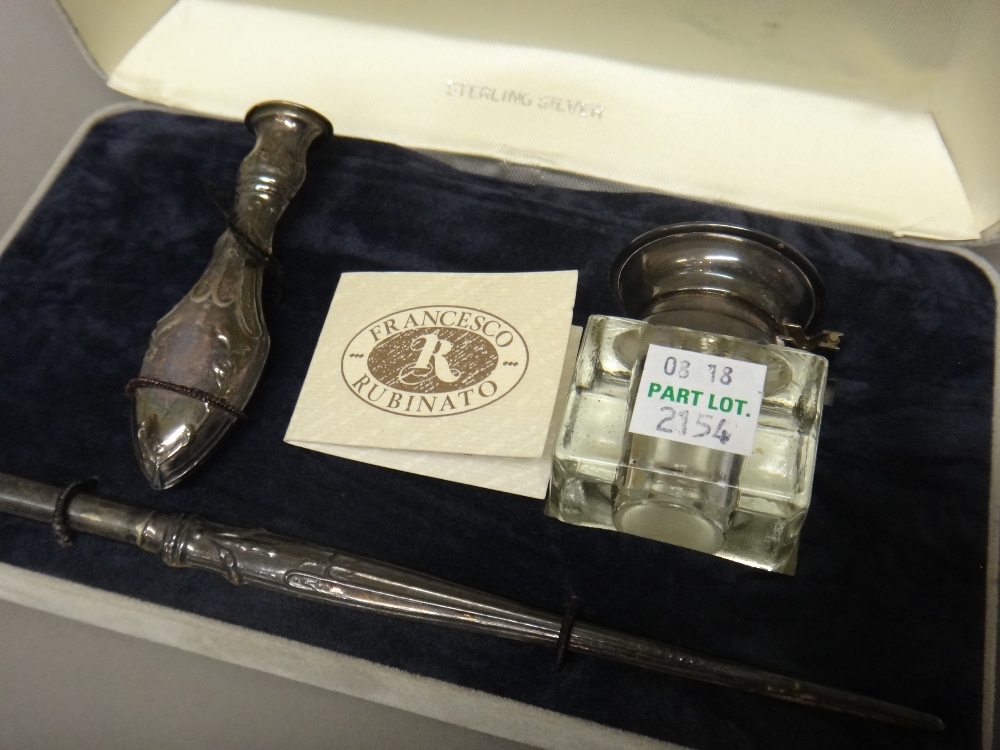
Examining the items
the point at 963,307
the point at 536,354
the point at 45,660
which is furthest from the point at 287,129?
the point at 963,307

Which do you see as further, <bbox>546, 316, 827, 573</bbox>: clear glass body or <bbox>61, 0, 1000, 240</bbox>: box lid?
<bbox>61, 0, 1000, 240</bbox>: box lid

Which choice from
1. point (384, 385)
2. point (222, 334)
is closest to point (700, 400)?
point (384, 385)

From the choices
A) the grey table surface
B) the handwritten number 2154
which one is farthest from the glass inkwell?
the grey table surface

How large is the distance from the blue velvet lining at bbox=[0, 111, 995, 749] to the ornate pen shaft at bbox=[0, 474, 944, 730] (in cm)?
3

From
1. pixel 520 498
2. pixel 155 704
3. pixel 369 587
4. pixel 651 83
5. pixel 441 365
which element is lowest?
pixel 155 704

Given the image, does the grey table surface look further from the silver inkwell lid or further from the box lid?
the box lid

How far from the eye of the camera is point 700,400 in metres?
0.65

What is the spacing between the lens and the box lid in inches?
35.9

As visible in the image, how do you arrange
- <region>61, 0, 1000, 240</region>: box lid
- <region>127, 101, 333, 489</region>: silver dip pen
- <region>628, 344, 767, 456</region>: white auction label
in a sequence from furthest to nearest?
<region>61, 0, 1000, 240</region>: box lid → <region>127, 101, 333, 489</region>: silver dip pen → <region>628, 344, 767, 456</region>: white auction label

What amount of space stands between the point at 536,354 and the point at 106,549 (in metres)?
0.44

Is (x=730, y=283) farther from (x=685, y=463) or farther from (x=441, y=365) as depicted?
(x=441, y=365)

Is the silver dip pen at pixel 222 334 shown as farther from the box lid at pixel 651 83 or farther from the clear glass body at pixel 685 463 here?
the clear glass body at pixel 685 463

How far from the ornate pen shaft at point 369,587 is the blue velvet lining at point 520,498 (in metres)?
0.03

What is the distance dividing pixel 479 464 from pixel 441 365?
0.34ft
